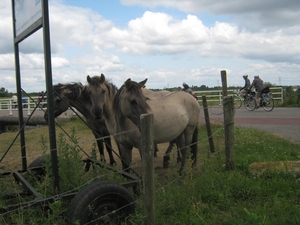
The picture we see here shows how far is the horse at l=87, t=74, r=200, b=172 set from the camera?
4629 millimetres

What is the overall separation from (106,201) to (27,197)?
3.53 ft

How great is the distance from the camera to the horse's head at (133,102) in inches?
177

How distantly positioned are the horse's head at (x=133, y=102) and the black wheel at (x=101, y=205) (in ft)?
4.50

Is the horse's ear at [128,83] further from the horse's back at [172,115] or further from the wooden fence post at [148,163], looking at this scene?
the wooden fence post at [148,163]

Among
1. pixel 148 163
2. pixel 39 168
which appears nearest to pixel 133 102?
pixel 148 163

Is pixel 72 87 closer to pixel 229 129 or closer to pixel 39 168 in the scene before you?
pixel 39 168

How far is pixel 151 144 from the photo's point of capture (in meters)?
3.01

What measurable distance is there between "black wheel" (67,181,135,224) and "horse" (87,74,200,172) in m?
1.30

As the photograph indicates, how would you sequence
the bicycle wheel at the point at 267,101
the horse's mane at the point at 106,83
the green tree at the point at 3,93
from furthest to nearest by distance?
the green tree at the point at 3,93 → the bicycle wheel at the point at 267,101 → the horse's mane at the point at 106,83

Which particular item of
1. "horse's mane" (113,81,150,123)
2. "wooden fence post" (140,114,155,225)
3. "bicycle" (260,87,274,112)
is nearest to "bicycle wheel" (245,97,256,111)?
"bicycle" (260,87,274,112)

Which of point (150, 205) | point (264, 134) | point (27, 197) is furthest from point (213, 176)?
point (264, 134)

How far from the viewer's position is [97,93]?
5449mm

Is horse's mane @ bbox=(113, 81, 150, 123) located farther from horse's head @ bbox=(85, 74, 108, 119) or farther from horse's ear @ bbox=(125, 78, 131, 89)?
horse's head @ bbox=(85, 74, 108, 119)

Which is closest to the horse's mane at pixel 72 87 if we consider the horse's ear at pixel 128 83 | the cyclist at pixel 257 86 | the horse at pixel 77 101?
the horse at pixel 77 101
